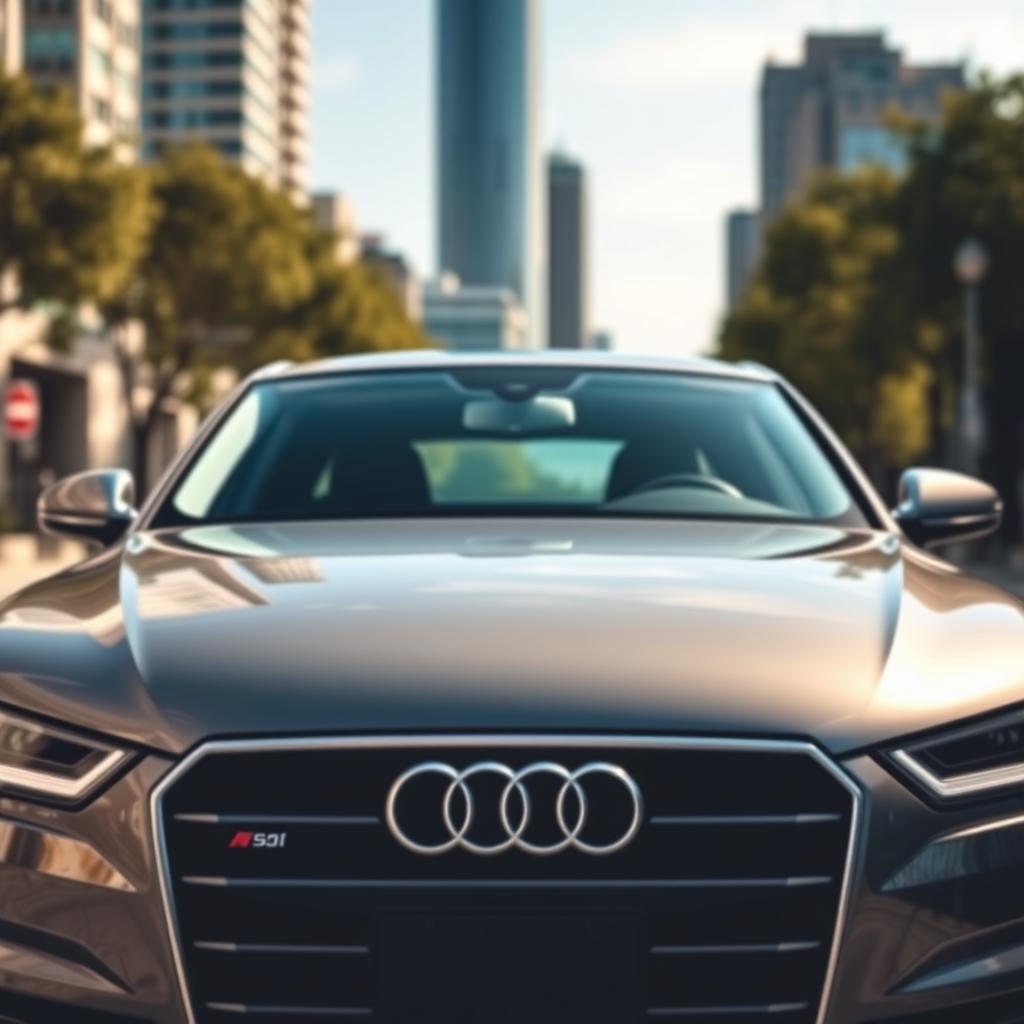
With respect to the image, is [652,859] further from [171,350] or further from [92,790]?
[171,350]

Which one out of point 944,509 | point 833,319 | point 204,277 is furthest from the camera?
point 833,319

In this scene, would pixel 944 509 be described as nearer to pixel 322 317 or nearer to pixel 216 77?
pixel 322 317

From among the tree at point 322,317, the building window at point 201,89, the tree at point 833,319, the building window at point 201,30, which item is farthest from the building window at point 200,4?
the tree at point 833,319

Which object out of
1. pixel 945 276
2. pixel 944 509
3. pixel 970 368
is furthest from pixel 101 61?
pixel 944 509

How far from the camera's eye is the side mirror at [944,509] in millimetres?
4402

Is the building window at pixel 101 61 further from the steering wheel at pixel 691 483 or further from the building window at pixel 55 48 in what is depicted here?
the steering wheel at pixel 691 483

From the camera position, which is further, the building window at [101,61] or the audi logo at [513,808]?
the building window at [101,61]

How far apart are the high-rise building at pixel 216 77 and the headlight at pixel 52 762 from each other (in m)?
133

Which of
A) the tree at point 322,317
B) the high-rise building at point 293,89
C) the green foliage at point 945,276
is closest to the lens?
the green foliage at point 945,276

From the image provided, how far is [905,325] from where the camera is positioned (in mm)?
38688

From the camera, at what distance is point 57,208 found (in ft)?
118

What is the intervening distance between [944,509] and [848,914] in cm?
182

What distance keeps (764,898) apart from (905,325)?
36.9m

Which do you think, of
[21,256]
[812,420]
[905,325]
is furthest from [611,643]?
[905,325]
